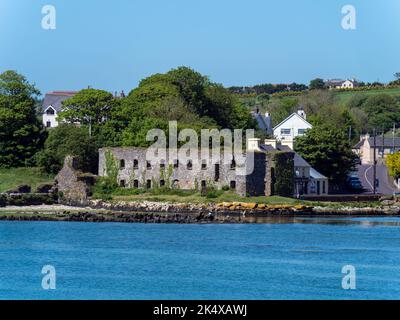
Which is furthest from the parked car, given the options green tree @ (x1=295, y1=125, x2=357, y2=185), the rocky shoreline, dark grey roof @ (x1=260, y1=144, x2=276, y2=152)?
the rocky shoreline

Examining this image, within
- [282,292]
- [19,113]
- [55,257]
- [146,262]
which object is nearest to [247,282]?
[282,292]

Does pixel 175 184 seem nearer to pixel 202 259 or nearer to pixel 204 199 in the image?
pixel 204 199

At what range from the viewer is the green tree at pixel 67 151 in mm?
67312

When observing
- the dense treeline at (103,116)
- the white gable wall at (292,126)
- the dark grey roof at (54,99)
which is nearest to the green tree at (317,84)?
the dark grey roof at (54,99)

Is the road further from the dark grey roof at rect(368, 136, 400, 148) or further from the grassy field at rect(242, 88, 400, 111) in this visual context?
the grassy field at rect(242, 88, 400, 111)

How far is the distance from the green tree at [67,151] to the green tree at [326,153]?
12649mm

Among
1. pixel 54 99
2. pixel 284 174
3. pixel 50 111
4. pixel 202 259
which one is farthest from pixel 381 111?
pixel 202 259

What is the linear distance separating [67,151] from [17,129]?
5361 mm

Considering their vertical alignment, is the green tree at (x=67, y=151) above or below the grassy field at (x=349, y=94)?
below

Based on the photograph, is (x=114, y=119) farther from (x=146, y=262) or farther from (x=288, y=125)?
(x=146, y=262)

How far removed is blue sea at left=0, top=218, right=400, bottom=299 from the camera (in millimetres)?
35844

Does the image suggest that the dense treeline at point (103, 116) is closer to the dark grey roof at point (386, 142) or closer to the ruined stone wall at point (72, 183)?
the ruined stone wall at point (72, 183)

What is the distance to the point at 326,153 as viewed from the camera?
7338 cm

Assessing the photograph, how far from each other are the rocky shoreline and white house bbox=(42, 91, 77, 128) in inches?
1560
